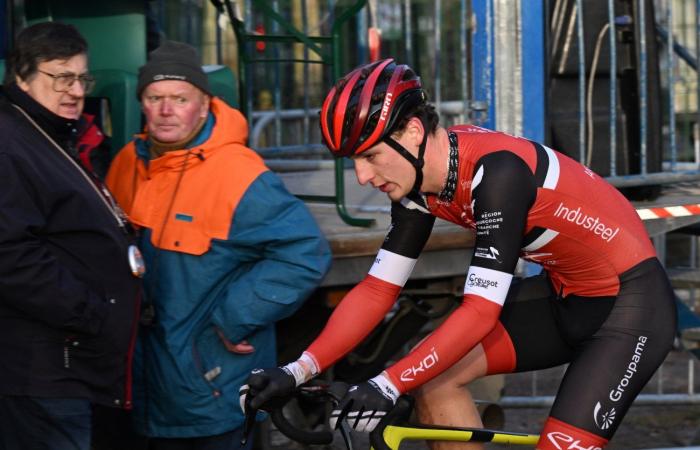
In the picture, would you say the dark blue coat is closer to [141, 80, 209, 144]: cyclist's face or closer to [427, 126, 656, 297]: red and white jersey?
[141, 80, 209, 144]: cyclist's face

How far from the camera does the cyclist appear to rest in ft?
12.1

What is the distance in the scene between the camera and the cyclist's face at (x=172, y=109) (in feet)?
14.8

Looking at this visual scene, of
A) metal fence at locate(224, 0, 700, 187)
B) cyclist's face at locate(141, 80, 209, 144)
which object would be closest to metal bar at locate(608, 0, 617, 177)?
metal fence at locate(224, 0, 700, 187)

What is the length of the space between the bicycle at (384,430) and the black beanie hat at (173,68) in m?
1.36

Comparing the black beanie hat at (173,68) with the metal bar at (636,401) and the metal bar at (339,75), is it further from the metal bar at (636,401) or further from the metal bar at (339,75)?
the metal bar at (636,401)

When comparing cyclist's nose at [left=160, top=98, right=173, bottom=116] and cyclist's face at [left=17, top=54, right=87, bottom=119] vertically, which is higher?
cyclist's face at [left=17, top=54, right=87, bottom=119]

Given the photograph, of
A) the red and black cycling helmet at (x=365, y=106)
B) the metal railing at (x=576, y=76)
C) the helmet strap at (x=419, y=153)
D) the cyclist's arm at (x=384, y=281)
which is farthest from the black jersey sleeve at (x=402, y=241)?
the metal railing at (x=576, y=76)

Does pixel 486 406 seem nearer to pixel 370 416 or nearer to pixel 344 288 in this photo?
pixel 344 288

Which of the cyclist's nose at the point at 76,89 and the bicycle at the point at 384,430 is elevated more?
the cyclist's nose at the point at 76,89

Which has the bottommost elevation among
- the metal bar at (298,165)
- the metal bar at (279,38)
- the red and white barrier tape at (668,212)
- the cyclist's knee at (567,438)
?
the cyclist's knee at (567,438)

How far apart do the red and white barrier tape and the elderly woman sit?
2.64 metres

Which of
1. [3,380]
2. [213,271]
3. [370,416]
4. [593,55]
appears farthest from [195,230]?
[593,55]

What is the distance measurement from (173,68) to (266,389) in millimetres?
1407

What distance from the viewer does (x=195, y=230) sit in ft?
14.8
